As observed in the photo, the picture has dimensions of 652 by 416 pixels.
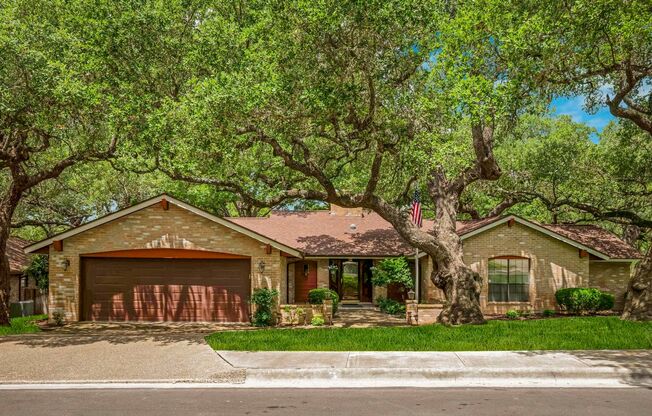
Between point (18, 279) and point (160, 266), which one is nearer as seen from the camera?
point (160, 266)

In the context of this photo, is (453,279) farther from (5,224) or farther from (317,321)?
(5,224)

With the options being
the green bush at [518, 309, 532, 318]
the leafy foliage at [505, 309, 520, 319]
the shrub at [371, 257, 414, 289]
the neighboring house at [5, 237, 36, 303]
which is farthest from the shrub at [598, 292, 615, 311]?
the neighboring house at [5, 237, 36, 303]

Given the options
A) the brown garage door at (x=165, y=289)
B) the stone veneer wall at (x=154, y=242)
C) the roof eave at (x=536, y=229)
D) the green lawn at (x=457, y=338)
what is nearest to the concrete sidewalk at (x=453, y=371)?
the green lawn at (x=457, y=338)

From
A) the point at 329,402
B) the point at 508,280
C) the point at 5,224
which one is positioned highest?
the point at 5,224

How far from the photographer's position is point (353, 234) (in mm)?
26500

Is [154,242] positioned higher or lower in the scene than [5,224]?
lower

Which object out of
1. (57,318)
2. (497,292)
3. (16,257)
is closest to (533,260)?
(497,292)

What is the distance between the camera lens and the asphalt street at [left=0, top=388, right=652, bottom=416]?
A: 26.9 feet

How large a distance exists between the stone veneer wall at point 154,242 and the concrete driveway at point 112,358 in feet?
9.12

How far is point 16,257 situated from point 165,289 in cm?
984

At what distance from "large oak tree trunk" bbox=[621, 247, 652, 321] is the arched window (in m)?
5.52

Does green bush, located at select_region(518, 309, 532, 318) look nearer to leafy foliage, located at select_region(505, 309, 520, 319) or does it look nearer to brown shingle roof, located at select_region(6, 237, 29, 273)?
leafy foliage, located at select_region(505, 309, 520, 319)

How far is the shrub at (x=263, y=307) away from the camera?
744 inches

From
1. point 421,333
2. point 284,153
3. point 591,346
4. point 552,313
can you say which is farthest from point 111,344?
point 552,313
